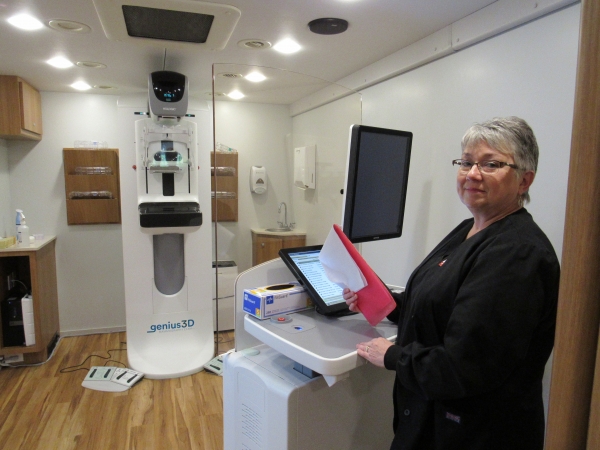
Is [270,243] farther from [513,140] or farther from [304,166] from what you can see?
[513,140]

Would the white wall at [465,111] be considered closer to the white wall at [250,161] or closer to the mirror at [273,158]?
the mirror at [273,158]

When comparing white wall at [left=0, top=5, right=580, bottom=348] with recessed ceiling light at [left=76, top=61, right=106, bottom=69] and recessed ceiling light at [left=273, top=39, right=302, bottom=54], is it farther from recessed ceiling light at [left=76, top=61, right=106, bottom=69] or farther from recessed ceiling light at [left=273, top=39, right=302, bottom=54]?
recessed ceiling light at [left=76, top=61, right=106, bottom=69]

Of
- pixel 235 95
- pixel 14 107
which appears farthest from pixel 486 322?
pixel 14 107

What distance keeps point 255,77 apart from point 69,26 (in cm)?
97

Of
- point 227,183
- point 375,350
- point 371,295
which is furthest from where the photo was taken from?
point 227,183

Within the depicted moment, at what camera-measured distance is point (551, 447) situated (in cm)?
42

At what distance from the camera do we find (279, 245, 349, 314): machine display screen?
1.59m

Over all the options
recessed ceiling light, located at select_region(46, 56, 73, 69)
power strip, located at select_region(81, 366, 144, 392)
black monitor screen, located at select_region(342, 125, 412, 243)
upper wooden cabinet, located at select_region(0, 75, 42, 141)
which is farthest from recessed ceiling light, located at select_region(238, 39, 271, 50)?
power strip, located at select_region(81, 366, 144, 392)

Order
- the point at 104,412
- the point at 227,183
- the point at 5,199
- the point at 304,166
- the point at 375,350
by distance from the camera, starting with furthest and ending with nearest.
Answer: the point at 5,199
the point at 104,412
the point at 227,183
the point at 304,166
the point at 375,350

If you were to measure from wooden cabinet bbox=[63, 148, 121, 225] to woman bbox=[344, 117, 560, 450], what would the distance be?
Answer: 3.31 m

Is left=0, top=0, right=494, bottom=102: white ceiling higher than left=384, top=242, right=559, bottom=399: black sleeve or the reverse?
higher

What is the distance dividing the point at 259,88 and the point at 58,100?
7.10ft

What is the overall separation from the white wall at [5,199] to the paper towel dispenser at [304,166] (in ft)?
9.14

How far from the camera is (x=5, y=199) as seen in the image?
356cm
